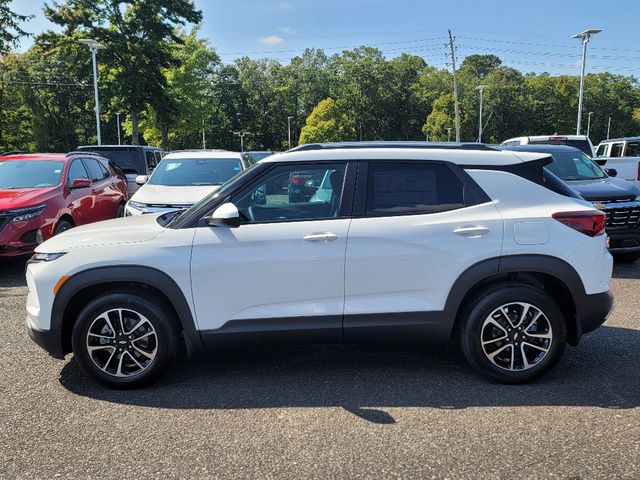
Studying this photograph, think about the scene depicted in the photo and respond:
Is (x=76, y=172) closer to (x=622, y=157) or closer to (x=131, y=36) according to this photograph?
(x=622, y=157)

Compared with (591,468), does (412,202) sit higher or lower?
higher

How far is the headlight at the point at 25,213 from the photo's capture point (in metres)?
7.57

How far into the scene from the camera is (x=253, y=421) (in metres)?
3.50

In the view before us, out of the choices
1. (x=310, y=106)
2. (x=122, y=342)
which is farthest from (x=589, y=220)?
(x=310, y=106)

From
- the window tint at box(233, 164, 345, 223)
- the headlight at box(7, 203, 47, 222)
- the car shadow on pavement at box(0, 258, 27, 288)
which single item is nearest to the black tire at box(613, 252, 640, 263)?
the window tint at box(233, 164, 345, 223)

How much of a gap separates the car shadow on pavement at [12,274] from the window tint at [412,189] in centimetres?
573

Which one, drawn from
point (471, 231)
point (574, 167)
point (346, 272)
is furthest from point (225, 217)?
point (574, 167)

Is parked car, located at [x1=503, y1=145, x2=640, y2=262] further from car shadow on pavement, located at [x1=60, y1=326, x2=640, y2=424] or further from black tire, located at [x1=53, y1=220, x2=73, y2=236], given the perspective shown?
black tire, located at [x1=53, y1=220, x2=73, y2=236]

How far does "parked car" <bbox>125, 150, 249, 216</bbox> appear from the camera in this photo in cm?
818

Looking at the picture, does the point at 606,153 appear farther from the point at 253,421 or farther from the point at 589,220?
the point at 253,421

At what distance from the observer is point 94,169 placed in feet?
33.8

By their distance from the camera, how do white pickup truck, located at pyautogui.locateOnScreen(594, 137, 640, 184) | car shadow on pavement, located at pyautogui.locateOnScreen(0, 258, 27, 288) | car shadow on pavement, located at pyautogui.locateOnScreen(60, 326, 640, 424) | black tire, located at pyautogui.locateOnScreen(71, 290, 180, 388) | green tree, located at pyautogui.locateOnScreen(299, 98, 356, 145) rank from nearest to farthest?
car shadow on pavement, located at pyautogui.locateOnScreen(60, 326, 640, 424) → black tire, located at pyautogui.locateOnScreen(71, 290, 180, 388) → car shadow on pavement, located at pyautogui.locateOnScreen(0, 258, 27, 288) → white pickup truck, located at pyautogui.locateOnScreen(594, 137, 640, 184) → green tree, located at pyautogui.locateOnScreen(299, 98, 356, 145)

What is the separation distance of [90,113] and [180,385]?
6868 cm

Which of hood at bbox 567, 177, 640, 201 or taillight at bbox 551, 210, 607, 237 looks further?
hood at bbox 567, 177, 640, 201
